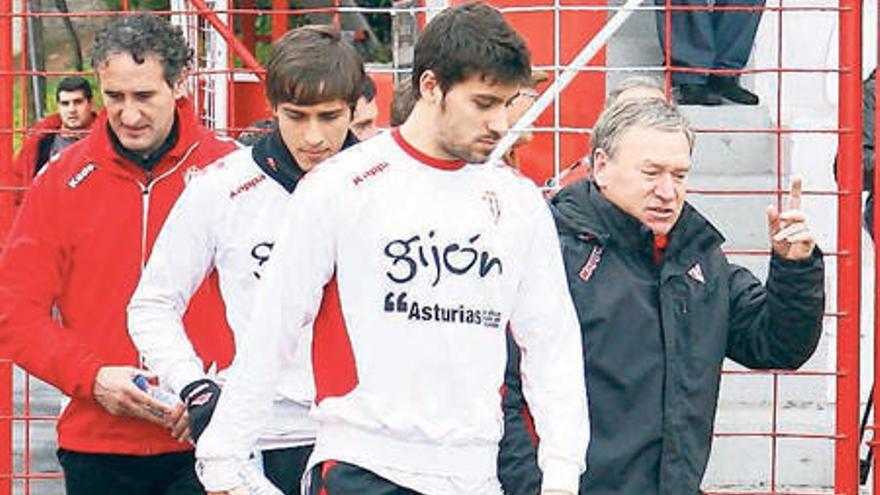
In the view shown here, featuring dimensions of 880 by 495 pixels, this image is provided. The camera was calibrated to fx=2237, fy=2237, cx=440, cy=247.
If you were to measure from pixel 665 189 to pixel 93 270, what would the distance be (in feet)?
5.29

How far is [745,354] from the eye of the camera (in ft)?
19.4

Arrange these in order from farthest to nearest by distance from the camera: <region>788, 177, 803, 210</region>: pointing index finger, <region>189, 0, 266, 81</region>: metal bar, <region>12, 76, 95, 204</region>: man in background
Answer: <region>12, 76, 95, 204</region>: man in background, <region>189, 0, 266, 81</region>: metal bar, <region>788, 177, 803, 210</region>: pointing index finger

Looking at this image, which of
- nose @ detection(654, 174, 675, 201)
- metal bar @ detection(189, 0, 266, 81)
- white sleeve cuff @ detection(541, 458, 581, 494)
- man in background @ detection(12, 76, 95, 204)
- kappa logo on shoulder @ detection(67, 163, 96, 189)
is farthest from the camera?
man in background @ detection(12, 76, 95, 204)

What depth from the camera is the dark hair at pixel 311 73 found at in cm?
552

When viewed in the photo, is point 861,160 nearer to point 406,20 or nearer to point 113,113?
point 113,113

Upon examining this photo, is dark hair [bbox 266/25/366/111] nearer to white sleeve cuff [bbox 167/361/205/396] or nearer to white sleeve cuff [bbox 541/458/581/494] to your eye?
white sleeve cuff [bbox 167/361/205/396]

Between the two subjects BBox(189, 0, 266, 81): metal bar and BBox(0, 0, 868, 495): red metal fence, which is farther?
BBox(189, 0, 266, 81): metal bar

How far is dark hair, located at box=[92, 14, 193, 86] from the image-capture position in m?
6.17

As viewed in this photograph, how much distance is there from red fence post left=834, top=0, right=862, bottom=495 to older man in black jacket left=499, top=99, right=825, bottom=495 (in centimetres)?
136

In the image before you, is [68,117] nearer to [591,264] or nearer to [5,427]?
[5,427]

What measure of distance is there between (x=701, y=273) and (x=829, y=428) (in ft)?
7.88

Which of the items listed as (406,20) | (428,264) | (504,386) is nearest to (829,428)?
(504,386)

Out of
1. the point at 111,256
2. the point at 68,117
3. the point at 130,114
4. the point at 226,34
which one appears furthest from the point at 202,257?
the point at 68,117

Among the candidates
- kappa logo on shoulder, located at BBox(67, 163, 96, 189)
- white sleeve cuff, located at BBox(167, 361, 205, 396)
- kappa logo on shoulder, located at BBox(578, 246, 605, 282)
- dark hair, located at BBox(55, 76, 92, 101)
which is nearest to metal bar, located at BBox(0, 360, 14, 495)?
kappa logo on shoulder, located at BBox(67, 163, 96, 189)
